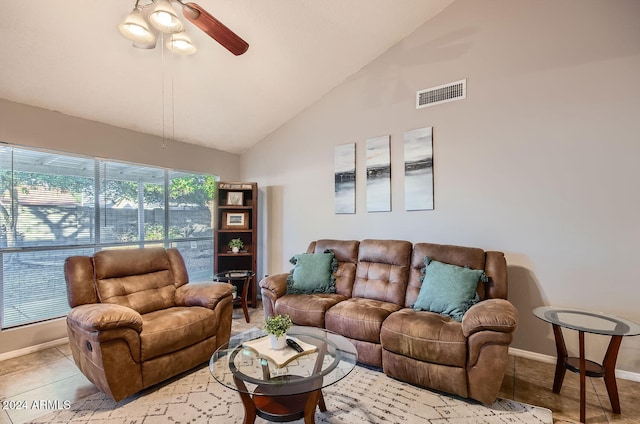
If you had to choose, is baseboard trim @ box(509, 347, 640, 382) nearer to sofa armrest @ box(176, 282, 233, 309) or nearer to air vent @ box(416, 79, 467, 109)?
air vent @ box(416, 79, 467, 109)

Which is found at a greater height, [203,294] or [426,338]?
[203,294]

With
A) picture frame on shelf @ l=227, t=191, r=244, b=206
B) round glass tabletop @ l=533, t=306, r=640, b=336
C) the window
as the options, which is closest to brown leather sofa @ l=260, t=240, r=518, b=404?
round glass tabletop @ l=533, t=306, r=640, b=336

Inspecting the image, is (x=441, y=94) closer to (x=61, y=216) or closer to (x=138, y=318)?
(x=138, y=318)

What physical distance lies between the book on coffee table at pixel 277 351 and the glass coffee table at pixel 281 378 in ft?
0.05

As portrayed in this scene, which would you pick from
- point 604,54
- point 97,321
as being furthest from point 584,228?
point 97,321

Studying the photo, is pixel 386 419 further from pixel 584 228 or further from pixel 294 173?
pixel 294 173

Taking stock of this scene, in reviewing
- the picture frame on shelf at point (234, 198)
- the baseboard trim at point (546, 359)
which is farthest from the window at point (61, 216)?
the baseboard trim at point (546, 359)

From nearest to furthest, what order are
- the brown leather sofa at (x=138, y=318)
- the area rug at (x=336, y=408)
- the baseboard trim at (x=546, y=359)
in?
the area rug at (x=336, y=408), the brown leather sofa at (x=138, y=318), the baseboard trim at (x=546, y=359)

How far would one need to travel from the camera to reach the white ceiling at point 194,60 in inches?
97.2

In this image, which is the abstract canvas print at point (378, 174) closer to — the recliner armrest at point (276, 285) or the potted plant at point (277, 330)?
the recliner armrest at point (276, 285)

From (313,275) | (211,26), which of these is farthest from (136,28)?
(313,275)

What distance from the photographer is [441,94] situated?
130 inches

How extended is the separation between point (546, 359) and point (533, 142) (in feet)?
6.45

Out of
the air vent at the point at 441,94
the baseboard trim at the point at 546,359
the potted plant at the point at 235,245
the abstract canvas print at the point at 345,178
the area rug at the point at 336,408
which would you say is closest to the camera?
the area rug at the point at 336,408
